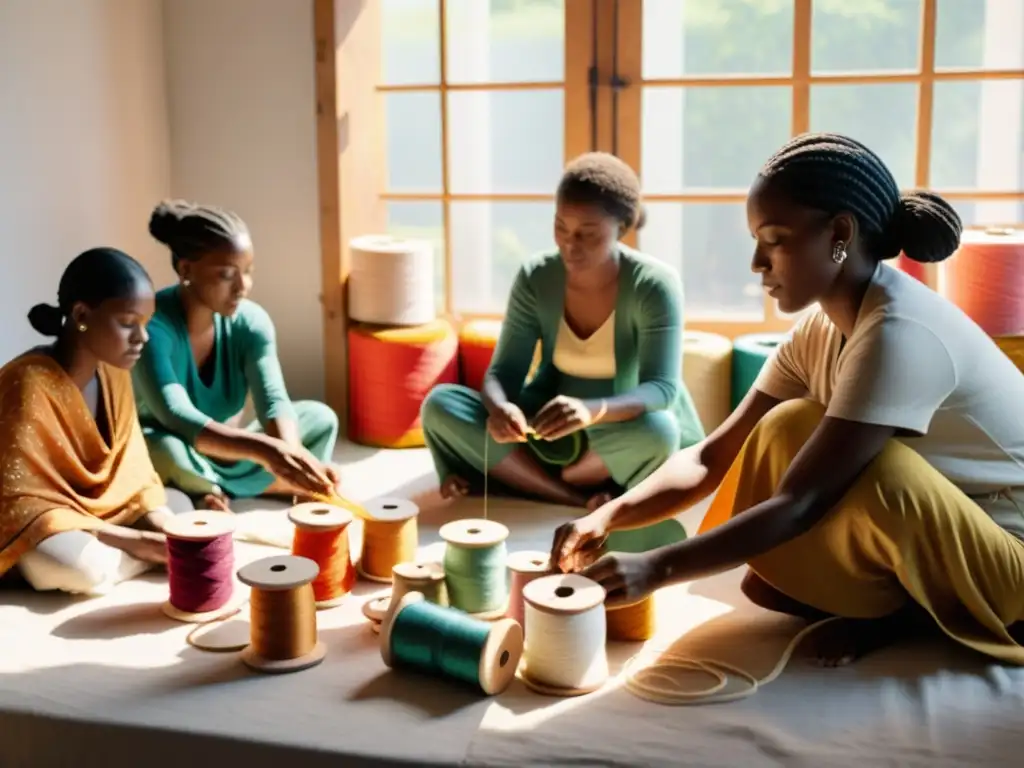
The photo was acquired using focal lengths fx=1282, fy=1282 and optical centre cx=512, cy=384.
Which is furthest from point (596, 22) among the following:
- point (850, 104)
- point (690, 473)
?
point (850, 104)

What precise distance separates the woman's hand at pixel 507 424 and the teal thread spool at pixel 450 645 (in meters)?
0.82

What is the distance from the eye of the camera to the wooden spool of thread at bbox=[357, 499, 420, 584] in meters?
2.57

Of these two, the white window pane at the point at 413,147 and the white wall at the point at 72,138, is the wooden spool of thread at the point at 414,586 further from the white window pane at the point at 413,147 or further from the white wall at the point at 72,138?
the white window pane at the point at 413,147

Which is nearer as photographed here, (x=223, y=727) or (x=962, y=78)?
(x=223, y=727)

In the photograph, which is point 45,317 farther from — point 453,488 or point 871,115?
point 871,115

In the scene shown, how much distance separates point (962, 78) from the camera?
11.8ft

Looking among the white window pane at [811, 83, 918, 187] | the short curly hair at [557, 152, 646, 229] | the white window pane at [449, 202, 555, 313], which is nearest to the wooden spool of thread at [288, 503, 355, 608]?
the short curly hair at [557, 152, 646, 229]

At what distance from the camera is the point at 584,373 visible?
10.4 ft

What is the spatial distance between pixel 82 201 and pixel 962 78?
2.46 metres

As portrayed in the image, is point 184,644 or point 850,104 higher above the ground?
point 850,104

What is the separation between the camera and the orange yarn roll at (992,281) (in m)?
3.18

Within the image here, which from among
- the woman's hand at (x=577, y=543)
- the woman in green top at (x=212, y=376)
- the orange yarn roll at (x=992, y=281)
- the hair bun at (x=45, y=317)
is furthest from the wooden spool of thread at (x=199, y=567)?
the orange yarn roll at (x=992, y=281)

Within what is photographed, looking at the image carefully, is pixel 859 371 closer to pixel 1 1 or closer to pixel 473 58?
pixel 1 1

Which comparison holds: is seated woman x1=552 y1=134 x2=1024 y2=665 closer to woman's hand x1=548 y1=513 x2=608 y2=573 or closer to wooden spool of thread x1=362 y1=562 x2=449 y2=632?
woman's hand x1=548 y1=513 x2=608 y2=573
